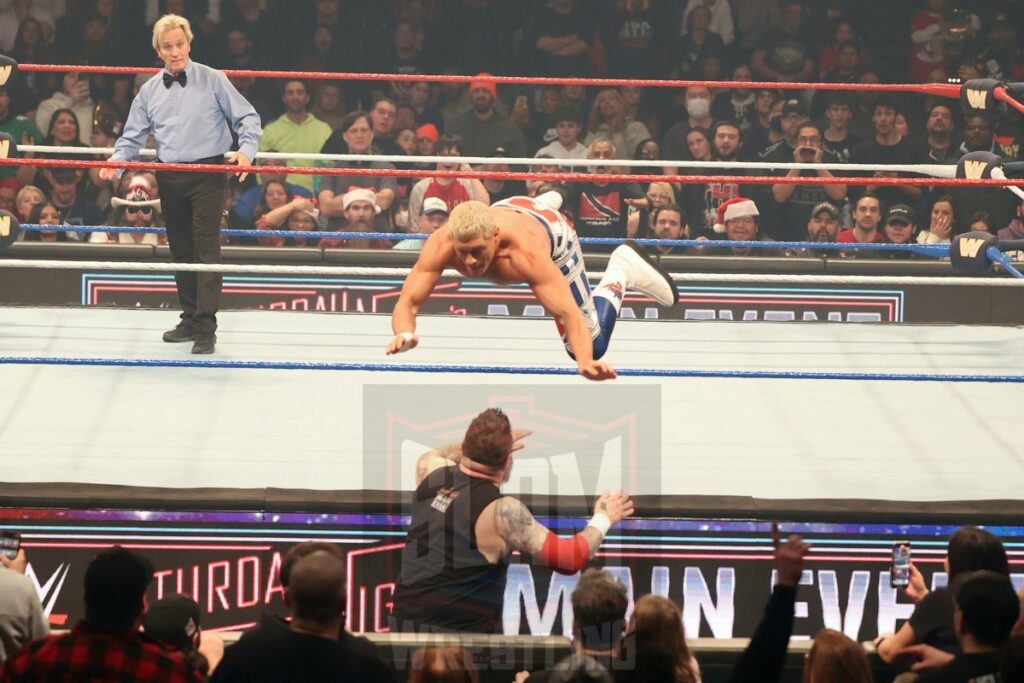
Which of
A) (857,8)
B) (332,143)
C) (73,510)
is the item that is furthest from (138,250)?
(857,8)

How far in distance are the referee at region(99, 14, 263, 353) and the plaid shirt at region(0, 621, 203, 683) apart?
9.79ft

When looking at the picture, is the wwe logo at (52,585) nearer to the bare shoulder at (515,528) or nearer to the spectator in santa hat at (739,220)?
the bare shoulder at (515,528)

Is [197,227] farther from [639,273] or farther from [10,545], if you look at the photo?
[10,545]

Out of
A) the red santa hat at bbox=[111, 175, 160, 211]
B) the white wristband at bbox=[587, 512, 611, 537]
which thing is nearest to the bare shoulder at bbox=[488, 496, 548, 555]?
the white wristband at bbox=[587, 512, 611, 537]

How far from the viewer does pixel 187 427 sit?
502 cm

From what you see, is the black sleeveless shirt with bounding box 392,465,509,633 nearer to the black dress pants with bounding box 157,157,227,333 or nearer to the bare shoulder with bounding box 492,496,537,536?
the bare shoulder with bounding box 492,496,537,536

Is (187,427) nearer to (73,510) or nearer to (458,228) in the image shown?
(73,510)

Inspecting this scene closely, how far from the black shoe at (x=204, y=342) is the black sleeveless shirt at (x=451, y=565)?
204 centimetres

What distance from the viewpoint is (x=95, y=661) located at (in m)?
2.74

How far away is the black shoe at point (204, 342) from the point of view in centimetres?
571

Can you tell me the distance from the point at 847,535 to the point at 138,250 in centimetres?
407

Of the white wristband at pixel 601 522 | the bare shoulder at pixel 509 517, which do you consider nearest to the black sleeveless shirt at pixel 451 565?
the bare shoulder at pixel 509 517

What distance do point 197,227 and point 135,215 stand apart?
7.39 feet

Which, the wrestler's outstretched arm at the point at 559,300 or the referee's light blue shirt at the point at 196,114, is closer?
the wrestler's outstretched arm at the point at 559,300
